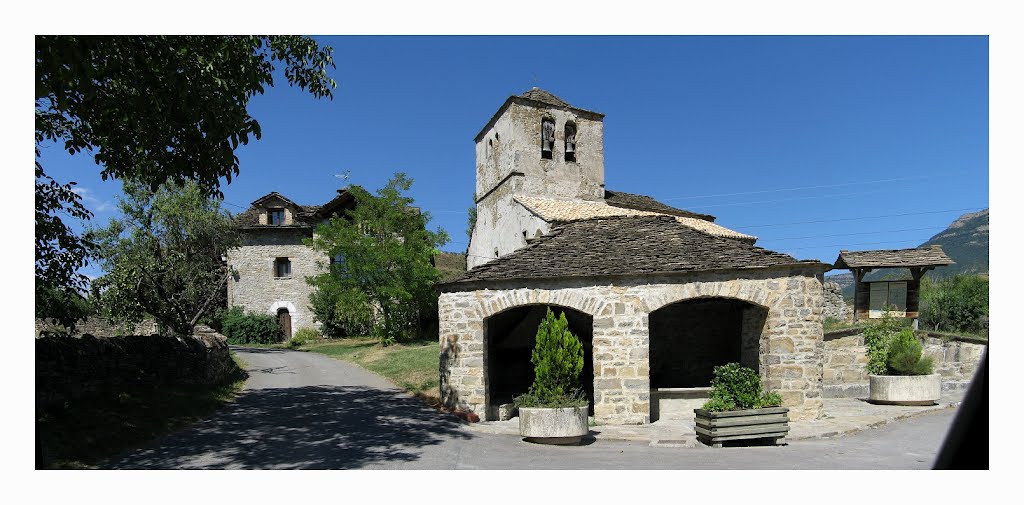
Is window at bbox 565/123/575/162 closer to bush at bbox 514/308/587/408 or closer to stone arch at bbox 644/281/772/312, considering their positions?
stone arch at bbox 644/281/772/312

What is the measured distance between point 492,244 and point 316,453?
14.9 metres

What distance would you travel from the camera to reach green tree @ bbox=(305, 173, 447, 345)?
2467 centimetres

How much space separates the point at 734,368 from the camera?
9.29 m

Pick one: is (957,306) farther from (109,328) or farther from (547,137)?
(109,328)

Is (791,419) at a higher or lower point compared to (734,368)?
lower

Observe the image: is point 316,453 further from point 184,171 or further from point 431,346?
point 431,346

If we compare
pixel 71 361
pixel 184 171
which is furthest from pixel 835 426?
pixel 71 361

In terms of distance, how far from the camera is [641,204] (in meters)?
23.2

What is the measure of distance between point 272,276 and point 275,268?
49 cm

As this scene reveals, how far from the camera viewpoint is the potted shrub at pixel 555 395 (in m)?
9.17

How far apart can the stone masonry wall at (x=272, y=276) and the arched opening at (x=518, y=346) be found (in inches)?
754

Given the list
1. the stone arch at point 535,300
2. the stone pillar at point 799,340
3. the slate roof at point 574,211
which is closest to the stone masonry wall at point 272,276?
the slate roof at point 574,211

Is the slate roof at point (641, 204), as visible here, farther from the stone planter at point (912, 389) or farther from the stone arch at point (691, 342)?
the stone planter at point (912, 389)
